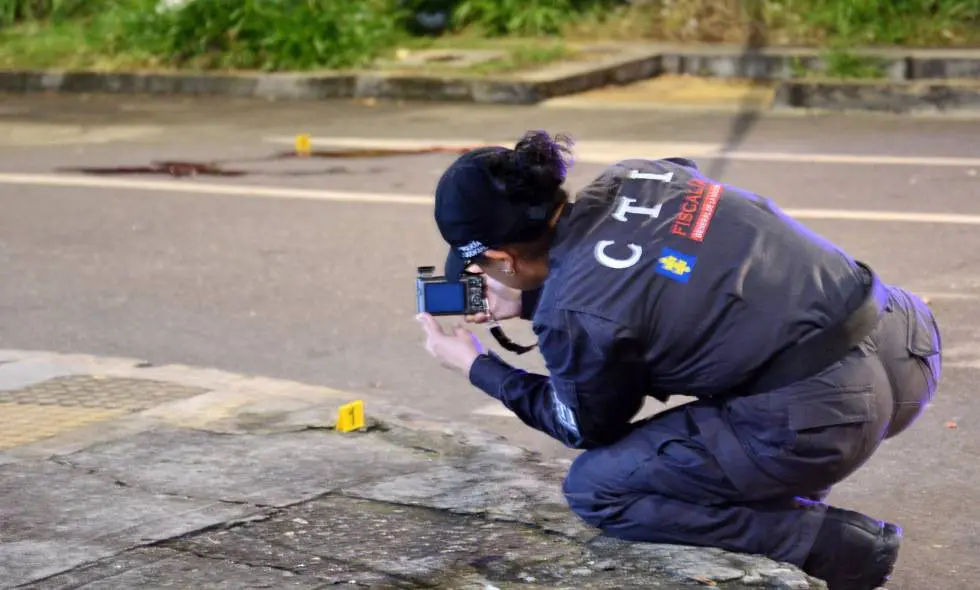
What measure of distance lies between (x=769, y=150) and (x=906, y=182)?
1.40 m

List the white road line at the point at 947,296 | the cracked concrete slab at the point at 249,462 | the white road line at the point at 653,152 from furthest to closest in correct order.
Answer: the white road line at the point at 653,152, the white road line at the point at 947,296, the cracked concrete slab at the point at 249,462

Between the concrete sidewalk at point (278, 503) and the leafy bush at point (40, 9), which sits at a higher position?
the leafy bush at point (40, 9)

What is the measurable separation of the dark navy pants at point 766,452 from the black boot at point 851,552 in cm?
4

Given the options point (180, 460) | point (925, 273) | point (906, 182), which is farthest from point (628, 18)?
point (180, 460)

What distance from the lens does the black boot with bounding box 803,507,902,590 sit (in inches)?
151

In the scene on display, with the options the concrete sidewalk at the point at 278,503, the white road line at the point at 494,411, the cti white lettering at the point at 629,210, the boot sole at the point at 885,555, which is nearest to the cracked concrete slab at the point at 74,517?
the concrete sidewalk at the point at 278,503

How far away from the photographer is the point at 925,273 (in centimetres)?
722

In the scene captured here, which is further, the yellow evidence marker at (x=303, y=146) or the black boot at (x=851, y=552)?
the yellow evidence marker at (x=303, y=146)

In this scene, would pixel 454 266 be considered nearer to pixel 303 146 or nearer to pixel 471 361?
pixel 471 361

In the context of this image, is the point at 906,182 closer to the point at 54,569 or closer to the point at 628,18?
the point at 54,569

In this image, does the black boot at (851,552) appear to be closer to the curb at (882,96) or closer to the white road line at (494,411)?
the white road line at (494,411)

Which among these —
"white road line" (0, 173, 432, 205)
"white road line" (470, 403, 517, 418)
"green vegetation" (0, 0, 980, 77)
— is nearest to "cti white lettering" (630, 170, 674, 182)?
"white road line" (470, 403, 517, 418)

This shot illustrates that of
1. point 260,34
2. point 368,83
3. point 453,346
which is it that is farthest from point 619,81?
point 453,346

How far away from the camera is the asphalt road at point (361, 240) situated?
5.34 m
